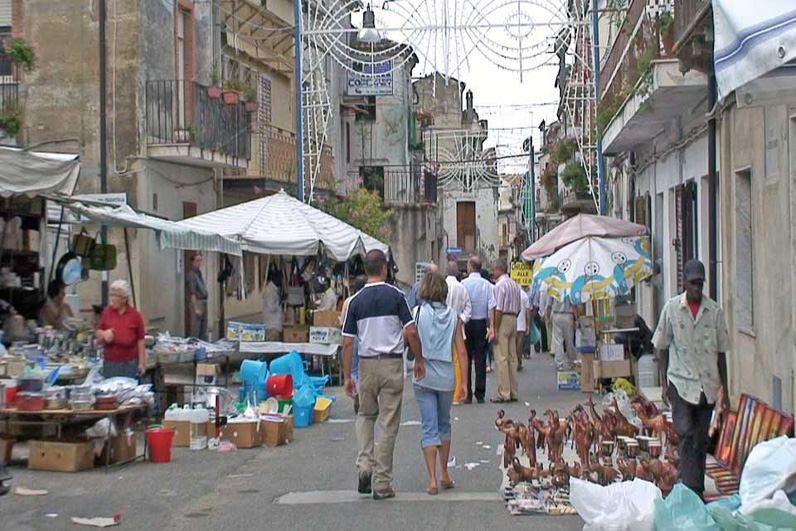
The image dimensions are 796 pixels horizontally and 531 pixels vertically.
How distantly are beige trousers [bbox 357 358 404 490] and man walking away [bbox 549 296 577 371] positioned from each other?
9882 millimetres

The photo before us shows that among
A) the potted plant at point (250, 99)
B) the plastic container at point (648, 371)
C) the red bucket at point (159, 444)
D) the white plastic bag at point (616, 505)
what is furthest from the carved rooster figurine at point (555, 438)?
the potted plant at point (250, 99)

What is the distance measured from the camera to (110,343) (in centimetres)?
1223

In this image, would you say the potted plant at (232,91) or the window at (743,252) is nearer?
the window at (743,252)

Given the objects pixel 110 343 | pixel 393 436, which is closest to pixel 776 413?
Answer: pixel 393 436

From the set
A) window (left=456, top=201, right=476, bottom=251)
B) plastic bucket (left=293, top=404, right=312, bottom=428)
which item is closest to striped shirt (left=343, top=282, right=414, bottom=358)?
plastic bucket (left=293, top=404, right=312, bottom=428)

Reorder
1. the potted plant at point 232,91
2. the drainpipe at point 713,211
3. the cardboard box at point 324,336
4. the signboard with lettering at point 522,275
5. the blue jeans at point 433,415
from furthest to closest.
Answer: the signboard with lettering at point 522,275
the potted plant at point 232,91
the cardboard box at point 324,336
the drainpipe at point 713,211
the blue jeans at point 433,415

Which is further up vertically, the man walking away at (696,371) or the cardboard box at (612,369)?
the man walking away at (696,371)

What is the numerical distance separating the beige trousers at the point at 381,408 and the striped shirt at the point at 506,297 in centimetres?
689

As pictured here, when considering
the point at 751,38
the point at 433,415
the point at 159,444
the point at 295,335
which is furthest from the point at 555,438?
the point at 295,335

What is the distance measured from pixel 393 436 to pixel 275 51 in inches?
905

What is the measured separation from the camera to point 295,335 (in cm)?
1948

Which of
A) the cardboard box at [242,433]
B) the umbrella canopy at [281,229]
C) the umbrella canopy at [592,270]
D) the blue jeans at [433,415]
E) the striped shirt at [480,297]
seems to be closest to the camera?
the blue jeans at [433,415]

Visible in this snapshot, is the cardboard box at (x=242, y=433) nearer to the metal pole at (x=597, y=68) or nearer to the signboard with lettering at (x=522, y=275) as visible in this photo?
the metal pole at (x=597, y=68)

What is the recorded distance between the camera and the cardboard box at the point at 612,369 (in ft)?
55.2
